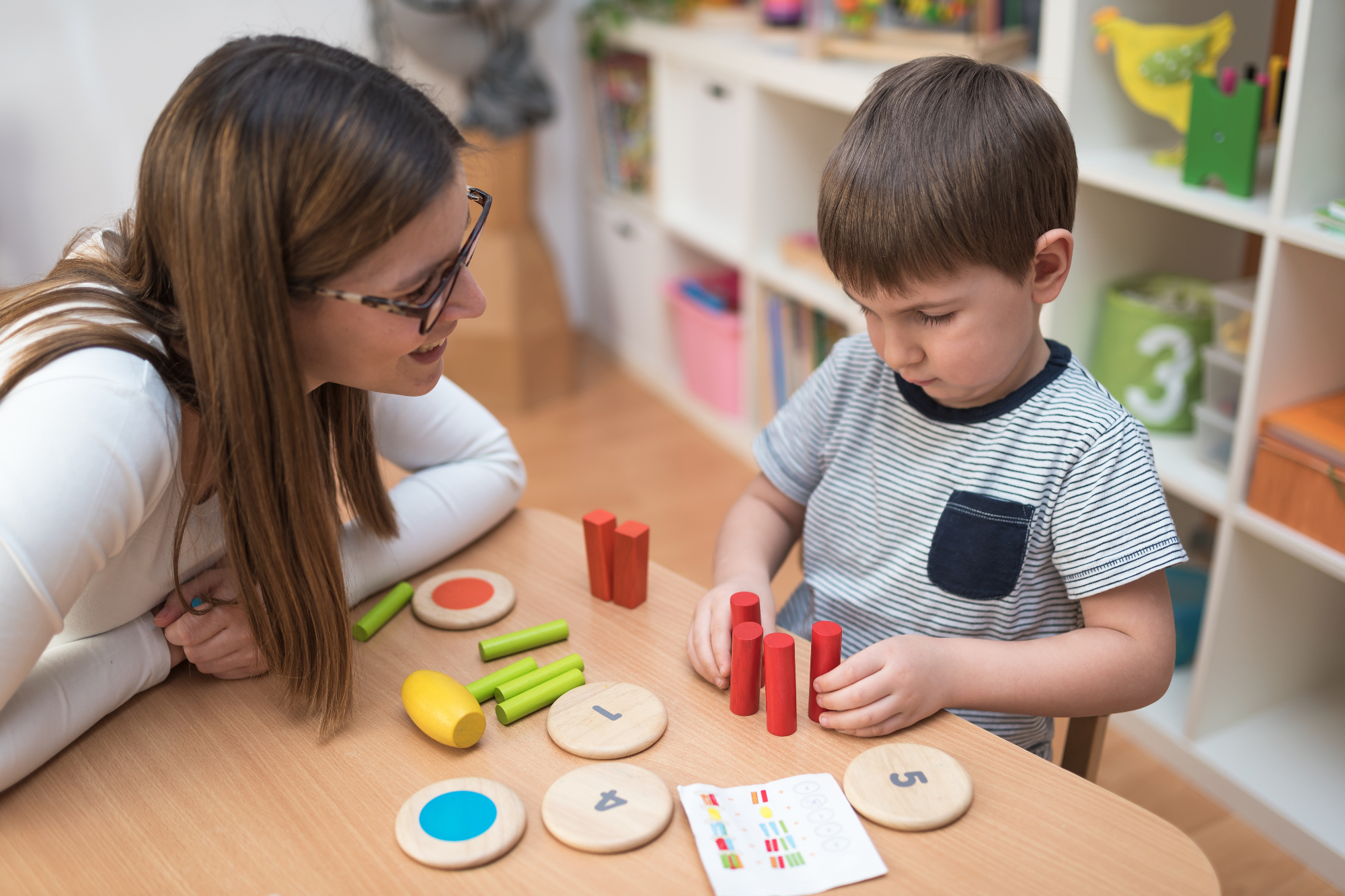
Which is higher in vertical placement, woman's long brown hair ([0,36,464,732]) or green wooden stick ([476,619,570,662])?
woman's long brown hair ([0,36,464,732])

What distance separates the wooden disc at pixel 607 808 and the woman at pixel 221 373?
0.21 m

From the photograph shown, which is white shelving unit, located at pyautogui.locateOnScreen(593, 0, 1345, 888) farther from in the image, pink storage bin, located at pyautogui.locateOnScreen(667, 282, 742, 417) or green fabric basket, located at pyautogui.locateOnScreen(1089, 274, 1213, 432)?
pink storage bin, located at pyautogui.locateOnScreen(667, 282, 742, 417)

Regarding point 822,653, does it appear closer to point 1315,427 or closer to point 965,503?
point 965,503

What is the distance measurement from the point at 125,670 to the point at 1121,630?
0.79 m

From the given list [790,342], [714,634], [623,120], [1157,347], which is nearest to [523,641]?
[714,634]

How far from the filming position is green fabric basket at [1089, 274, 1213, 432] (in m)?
1.67

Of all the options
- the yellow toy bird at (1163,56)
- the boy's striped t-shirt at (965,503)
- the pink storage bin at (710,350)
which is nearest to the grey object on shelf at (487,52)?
the pink storage bin at (710,350)

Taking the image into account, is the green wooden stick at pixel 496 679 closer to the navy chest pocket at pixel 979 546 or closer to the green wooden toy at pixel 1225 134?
the navy chest pocket at pixel 979 546

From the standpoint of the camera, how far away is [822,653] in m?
0.83

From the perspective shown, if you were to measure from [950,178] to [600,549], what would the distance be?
43 cm

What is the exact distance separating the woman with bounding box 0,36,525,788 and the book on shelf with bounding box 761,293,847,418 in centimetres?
158

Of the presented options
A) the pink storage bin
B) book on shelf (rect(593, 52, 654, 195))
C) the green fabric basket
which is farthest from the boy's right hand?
book on shelf (rect(593, 52, 654, 195))

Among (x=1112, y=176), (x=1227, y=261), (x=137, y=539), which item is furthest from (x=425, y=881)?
(x=1227, y=261)

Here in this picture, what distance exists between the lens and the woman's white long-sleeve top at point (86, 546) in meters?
0.73
